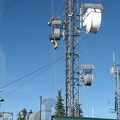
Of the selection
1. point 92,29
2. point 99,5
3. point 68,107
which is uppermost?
point 99,5

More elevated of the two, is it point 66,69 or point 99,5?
point 99,5

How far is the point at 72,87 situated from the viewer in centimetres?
2934

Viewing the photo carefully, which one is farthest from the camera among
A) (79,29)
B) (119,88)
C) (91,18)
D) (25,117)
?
(25,117)

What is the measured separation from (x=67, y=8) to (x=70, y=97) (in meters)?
7.24

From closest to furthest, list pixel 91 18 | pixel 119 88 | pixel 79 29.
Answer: pixel 91 18
pixel 79 29
pixel 119 88

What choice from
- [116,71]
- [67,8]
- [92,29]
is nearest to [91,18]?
[92,29]

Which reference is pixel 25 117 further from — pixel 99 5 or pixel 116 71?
pixel 99 5

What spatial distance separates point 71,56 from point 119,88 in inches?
934

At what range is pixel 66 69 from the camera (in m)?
30.1

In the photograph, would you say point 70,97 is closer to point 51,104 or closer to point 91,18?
point 51,104

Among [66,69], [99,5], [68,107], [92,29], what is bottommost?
[68,107]

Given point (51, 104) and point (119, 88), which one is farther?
point (119, 88)

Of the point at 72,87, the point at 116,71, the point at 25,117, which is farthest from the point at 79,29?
the point at 25,117

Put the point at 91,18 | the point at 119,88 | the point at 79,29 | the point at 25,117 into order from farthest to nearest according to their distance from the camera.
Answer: the point at 25,117
the point at 119,88
the point at 79,29
the point at 91,18
